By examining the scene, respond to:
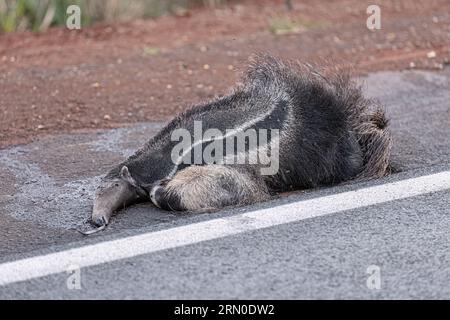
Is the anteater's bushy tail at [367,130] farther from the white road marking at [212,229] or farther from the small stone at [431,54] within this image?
the small stone at [431,54]

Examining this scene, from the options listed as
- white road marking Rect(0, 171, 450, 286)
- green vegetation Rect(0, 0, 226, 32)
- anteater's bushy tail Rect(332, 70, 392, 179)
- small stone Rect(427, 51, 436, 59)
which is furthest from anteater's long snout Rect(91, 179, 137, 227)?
green vegetation Rect(0, 0, 226, 32)

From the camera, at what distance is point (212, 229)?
5.46 metres

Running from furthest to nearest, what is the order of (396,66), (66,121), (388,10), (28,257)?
(388,10), (396,66), (66,121), (28,257)

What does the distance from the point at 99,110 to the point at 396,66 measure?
3069mm

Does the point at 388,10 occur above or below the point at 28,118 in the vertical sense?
above

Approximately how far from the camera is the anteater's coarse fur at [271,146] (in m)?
5.86

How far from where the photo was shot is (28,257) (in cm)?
511

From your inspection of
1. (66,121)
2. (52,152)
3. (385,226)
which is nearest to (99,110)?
(66,121)

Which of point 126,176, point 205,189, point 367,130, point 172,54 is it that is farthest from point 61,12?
point 205,189

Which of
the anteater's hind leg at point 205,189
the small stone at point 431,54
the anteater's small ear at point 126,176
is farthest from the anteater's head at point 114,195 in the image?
the small stone at point 431,54

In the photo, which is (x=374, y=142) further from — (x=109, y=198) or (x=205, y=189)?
(x=109, y=198)

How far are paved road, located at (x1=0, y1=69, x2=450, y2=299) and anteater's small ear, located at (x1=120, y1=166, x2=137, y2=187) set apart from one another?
194mm
